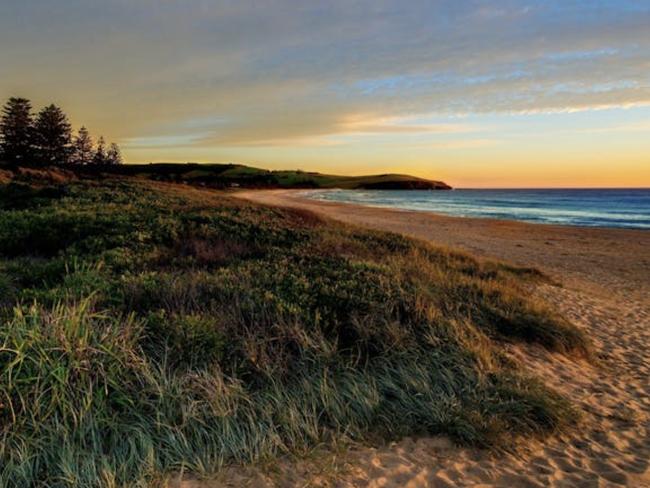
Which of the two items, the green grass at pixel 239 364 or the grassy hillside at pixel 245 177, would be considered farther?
the grassy hillside at pixel 245 177

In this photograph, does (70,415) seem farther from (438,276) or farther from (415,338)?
(438,276)

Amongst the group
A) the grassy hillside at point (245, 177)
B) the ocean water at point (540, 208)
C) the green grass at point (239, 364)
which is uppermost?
the grassy hillside at point (245, 177)

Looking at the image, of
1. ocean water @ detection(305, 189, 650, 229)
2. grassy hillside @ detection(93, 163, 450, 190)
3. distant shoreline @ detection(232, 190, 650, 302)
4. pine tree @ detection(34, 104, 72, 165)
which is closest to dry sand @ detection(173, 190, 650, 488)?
distant shoreline @ detection(232, 190, 650, 302)

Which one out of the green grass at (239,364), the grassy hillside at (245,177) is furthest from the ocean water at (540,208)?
the green grass at (239,364)

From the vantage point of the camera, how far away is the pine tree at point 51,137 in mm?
62531

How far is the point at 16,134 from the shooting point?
60.2m

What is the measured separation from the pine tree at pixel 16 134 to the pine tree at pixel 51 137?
3.79ft

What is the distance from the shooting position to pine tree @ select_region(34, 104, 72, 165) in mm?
62531

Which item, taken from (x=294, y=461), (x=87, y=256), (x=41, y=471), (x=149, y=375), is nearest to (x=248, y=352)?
(x=149, y=375)

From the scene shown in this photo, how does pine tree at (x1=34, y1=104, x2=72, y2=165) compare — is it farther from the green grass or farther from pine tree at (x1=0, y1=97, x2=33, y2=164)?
the green grass

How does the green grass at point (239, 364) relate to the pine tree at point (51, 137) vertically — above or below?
below

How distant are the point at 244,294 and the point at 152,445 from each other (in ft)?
9.37

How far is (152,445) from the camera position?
380 centimetres

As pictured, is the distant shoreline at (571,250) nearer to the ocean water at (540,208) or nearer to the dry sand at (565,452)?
the dry sand at (565,452)
